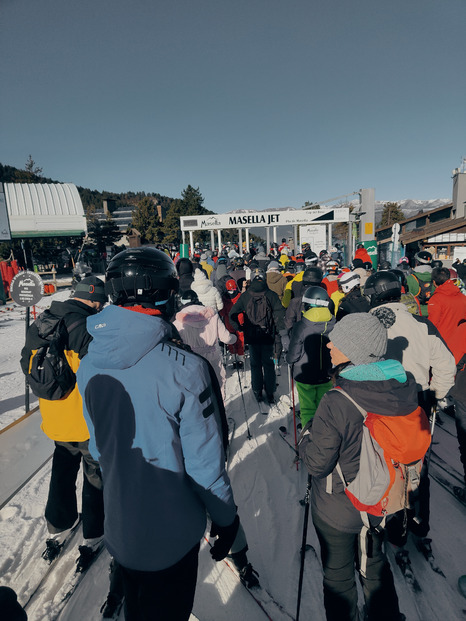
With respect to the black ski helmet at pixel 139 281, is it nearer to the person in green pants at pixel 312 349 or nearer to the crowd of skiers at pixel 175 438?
the crowd of skiers at pixel 175 438

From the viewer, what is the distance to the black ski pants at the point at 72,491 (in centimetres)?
263

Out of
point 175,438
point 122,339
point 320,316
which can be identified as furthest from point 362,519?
point 320,316

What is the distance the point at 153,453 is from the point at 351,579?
1605 millimetres

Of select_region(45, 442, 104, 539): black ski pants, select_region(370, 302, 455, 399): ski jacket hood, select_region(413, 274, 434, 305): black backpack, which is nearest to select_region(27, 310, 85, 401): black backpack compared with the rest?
select_region(45, 442, 104, 539): black ski pants

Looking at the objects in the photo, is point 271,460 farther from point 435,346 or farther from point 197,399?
point 197,399

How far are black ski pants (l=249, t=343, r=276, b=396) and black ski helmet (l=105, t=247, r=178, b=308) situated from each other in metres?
3.52

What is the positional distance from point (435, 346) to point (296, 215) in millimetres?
18624

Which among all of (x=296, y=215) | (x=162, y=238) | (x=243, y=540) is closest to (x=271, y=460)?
(x=243, y=540)

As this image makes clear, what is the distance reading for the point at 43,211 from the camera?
25391 mm

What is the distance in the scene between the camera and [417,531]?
8.52 ft

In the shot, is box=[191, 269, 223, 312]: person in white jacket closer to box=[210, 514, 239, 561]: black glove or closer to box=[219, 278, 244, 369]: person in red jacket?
box=[219, 278, 244, 369]: person in red jacket

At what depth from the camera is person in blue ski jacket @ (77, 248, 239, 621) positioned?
1314 mm

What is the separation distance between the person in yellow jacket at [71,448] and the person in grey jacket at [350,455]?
6.08ft

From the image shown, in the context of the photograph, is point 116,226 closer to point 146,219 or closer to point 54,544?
point 146,219
